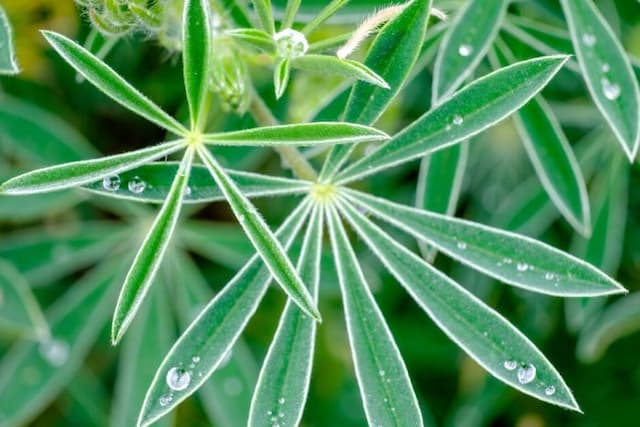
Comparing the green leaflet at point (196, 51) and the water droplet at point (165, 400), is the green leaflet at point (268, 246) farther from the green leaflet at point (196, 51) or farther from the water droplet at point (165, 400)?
the water droplet at point (165, 400)

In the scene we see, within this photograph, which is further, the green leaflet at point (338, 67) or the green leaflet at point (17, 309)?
the green leaflet at point (17, 309)

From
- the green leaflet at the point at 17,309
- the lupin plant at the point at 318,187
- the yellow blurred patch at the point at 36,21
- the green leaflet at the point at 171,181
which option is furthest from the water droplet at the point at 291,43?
the yellow blurred patch at the point at 36,21

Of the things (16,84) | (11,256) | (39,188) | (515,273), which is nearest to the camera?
(39,188)

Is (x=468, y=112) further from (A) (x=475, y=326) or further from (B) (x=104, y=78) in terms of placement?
(B) (x=104, y=78)

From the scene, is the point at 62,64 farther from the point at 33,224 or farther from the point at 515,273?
the point at 515,273

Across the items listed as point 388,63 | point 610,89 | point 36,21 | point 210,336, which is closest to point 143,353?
point 210,336

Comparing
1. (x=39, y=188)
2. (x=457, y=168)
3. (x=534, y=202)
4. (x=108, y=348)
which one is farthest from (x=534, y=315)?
(x=39, y=188)

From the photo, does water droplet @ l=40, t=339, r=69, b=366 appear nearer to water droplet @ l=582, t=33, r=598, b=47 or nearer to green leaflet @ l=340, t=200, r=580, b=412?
green leaflet @ l=340, t=200, r=580, b=412
